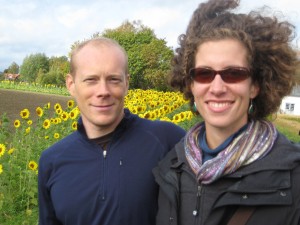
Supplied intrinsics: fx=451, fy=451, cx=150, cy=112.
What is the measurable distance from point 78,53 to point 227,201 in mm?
1314

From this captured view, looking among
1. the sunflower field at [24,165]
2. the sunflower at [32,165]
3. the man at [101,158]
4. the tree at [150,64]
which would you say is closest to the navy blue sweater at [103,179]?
the man at [101,158]

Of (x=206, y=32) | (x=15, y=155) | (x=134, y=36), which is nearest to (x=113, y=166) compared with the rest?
(x=206, y=32)

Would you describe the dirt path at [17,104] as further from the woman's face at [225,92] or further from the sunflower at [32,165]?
the woman's face at [225,92]

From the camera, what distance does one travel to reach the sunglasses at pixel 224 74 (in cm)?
202

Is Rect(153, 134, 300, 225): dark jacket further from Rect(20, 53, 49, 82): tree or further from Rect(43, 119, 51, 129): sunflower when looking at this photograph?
Rect(20, 53, 49, 82): tree

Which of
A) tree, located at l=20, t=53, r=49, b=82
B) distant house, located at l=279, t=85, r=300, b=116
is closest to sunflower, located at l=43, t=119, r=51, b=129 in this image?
distant house, located at l=279, t=85, r=300, b=116

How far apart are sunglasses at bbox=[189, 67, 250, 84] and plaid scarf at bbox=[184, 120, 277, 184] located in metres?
0.23

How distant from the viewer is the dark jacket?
1.84 metres

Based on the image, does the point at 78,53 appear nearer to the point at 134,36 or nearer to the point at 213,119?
the point at 213,119

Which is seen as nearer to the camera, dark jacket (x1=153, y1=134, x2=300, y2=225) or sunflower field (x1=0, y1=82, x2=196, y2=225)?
dark jacket (x1=153, y1=134, x2=300, y2=225)

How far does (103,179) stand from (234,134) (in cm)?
85

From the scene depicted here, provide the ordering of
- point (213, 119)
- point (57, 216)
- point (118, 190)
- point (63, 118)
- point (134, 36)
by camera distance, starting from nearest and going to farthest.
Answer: point (213, 119) → point (118, 190) → point (57, 216) → point (63, 118) → point (134, 36)

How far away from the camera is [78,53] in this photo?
2.70 metres

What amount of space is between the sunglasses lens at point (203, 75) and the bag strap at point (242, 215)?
1.94 feet
